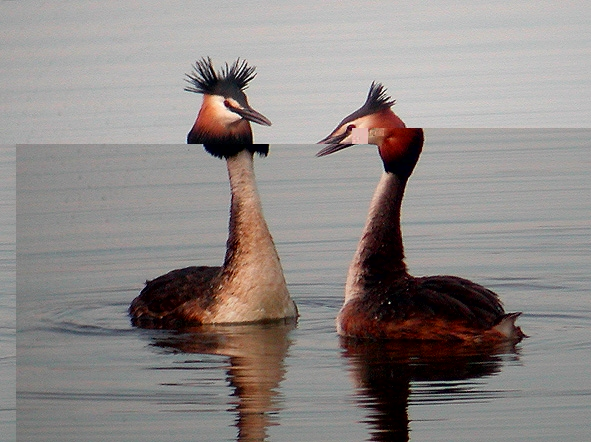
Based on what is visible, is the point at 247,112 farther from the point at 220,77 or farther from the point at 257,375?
the point at 257,375

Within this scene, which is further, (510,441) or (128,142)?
(128,142)

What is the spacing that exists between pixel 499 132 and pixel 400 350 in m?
0.65

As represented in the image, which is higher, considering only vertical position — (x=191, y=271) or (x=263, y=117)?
(x=263, y=117)

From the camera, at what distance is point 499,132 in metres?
3.31

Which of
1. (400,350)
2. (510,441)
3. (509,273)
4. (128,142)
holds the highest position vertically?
(128,142)

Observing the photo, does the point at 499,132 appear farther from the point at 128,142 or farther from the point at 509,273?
the point at 128,142

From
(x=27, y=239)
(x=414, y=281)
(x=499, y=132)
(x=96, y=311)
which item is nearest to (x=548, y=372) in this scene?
(x=414, y=281)

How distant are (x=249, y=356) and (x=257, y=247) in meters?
0.30

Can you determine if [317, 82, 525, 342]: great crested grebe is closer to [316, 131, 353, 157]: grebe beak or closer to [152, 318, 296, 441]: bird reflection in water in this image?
[316, 131, 353, 157]: grebe beak

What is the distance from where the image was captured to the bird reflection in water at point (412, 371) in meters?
3.16

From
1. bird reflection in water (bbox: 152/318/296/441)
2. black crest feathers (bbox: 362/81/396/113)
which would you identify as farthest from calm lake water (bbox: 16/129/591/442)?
black crest feathers (bbox: 362/81/396/113)

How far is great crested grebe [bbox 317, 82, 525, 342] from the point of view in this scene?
317 centimetres

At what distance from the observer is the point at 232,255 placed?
11.0 ft

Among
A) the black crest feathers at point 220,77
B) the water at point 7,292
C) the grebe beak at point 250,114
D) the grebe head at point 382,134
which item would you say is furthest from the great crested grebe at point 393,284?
the water at point 7,292
